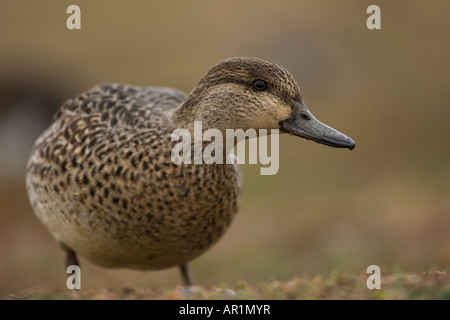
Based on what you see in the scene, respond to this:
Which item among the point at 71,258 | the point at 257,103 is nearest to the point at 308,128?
the point at 257,103

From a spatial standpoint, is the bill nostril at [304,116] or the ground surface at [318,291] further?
the bill nostril at [304,116]

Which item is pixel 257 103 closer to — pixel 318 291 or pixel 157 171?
pixel 157 171

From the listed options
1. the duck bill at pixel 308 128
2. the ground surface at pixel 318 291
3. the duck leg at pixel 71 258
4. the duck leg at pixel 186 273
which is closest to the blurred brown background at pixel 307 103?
the duck leg at pixel 186 273

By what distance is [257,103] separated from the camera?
416 centimetres

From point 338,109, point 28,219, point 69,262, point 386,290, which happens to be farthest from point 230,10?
point 386,290

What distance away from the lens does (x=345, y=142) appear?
4.05 meters

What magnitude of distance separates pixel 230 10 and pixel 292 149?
7761 millimetres

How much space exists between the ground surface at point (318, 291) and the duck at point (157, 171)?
15.7 inches

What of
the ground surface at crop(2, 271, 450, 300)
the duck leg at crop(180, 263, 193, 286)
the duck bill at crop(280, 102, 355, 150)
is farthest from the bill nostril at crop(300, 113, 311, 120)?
the duck leg at crop(180, 263, 193, 286)

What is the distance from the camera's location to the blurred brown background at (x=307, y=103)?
845cm

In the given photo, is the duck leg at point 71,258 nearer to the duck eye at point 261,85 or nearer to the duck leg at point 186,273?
the duck leg at point 186,273

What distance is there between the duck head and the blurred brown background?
2.28 meters

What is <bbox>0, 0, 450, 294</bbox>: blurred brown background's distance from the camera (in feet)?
27.7
